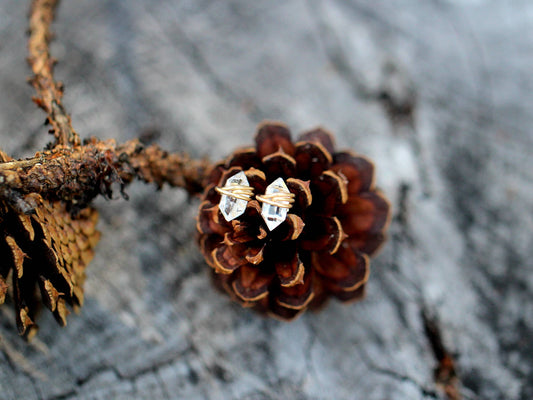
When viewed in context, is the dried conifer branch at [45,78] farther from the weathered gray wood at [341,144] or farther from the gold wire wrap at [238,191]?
the gold wire wrap at [238,191]

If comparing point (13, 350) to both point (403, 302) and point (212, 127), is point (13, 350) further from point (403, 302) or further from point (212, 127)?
point (403, 302)

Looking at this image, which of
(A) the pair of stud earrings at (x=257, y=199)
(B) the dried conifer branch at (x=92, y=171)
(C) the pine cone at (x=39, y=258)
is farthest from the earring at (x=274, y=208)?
(C) the pine cone at (x=39, y=258)

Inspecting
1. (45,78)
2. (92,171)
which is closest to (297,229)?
(92,171)

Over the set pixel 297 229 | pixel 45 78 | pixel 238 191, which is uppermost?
pixel 45 78

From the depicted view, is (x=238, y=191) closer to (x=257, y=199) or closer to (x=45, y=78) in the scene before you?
(x=257, y=199)

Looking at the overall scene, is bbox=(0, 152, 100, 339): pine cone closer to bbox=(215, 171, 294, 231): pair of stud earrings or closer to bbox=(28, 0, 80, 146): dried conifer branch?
bbox=(28, 0, 80, 146): dried conifer branch

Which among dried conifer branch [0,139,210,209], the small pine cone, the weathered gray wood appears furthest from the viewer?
the weathered gray wood

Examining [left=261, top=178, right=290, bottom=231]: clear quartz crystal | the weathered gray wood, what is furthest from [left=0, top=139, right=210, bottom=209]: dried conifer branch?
[left=261, top=178, right=290, bottom=231]: clear quartz crystal
